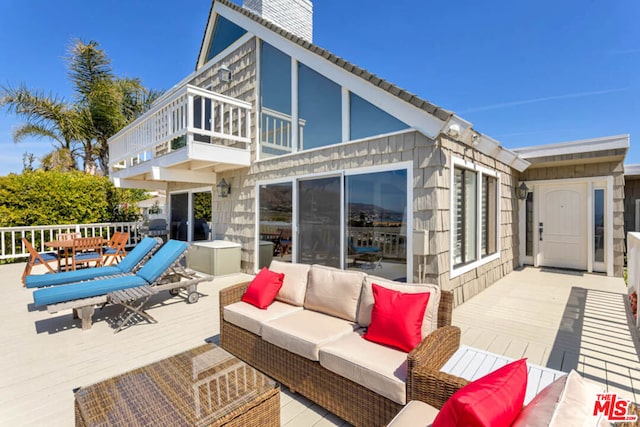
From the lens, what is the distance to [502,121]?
16781 millimetres

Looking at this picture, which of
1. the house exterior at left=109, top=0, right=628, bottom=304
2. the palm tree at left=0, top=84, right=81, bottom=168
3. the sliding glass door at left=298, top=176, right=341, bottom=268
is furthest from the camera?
the palm tree at left=0, top=84, right=81, bottom=168

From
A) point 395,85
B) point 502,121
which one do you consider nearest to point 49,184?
point 395,85

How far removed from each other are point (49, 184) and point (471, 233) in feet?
39.7

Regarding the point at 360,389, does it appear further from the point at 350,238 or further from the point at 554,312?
the point at 554,312

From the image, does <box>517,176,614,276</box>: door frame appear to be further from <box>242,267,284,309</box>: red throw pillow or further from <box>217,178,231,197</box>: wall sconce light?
<box>217,178,231,197</box>: wall sconce light

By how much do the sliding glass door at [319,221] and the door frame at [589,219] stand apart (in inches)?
231

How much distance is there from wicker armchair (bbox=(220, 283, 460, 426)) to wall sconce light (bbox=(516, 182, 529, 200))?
697 centimetres

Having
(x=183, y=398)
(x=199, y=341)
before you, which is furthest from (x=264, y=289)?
(x=183, y=398)

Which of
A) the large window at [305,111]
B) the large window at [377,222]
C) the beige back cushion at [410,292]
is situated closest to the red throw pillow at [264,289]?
the beige back cushion at [410,292]

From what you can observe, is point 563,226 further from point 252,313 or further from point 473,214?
point 252,313

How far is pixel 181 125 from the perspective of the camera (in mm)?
6199

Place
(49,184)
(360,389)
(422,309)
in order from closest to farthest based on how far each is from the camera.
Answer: (360,389) < (422,309) < (49,184)

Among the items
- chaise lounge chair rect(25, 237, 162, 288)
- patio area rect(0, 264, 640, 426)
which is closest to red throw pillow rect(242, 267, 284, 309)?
patio area rect(0, 264, 640, 426)

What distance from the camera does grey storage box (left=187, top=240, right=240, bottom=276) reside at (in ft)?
22.9
